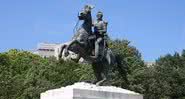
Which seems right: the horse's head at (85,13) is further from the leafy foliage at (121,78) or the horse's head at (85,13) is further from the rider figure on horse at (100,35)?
the leafy foliage at (121,78)

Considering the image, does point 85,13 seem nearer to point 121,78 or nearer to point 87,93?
point 87,93

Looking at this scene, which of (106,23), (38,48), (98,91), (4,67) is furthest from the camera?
(38,48)

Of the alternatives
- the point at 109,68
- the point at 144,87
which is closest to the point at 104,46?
the point at 109,68

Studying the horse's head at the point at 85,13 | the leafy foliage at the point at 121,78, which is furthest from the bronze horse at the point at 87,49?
the leafy foliage at the point at 121,78

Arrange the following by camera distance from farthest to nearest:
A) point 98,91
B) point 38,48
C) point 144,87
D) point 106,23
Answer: point 38,48
point 144,87
point 106,23
point 98,91

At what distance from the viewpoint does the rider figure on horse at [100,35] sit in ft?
83.7

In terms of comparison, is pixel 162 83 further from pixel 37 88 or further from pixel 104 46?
pixel 104 46

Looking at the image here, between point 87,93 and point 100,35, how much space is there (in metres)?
2.86

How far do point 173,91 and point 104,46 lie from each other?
28048mm

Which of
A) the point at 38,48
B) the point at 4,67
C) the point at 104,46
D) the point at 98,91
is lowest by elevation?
the point at 98,91

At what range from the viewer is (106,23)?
2628 cm

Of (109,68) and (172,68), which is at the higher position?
(172,68)

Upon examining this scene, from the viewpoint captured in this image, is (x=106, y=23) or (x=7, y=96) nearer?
(x=106, y=23)

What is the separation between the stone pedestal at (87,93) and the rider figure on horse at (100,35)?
140 cm
